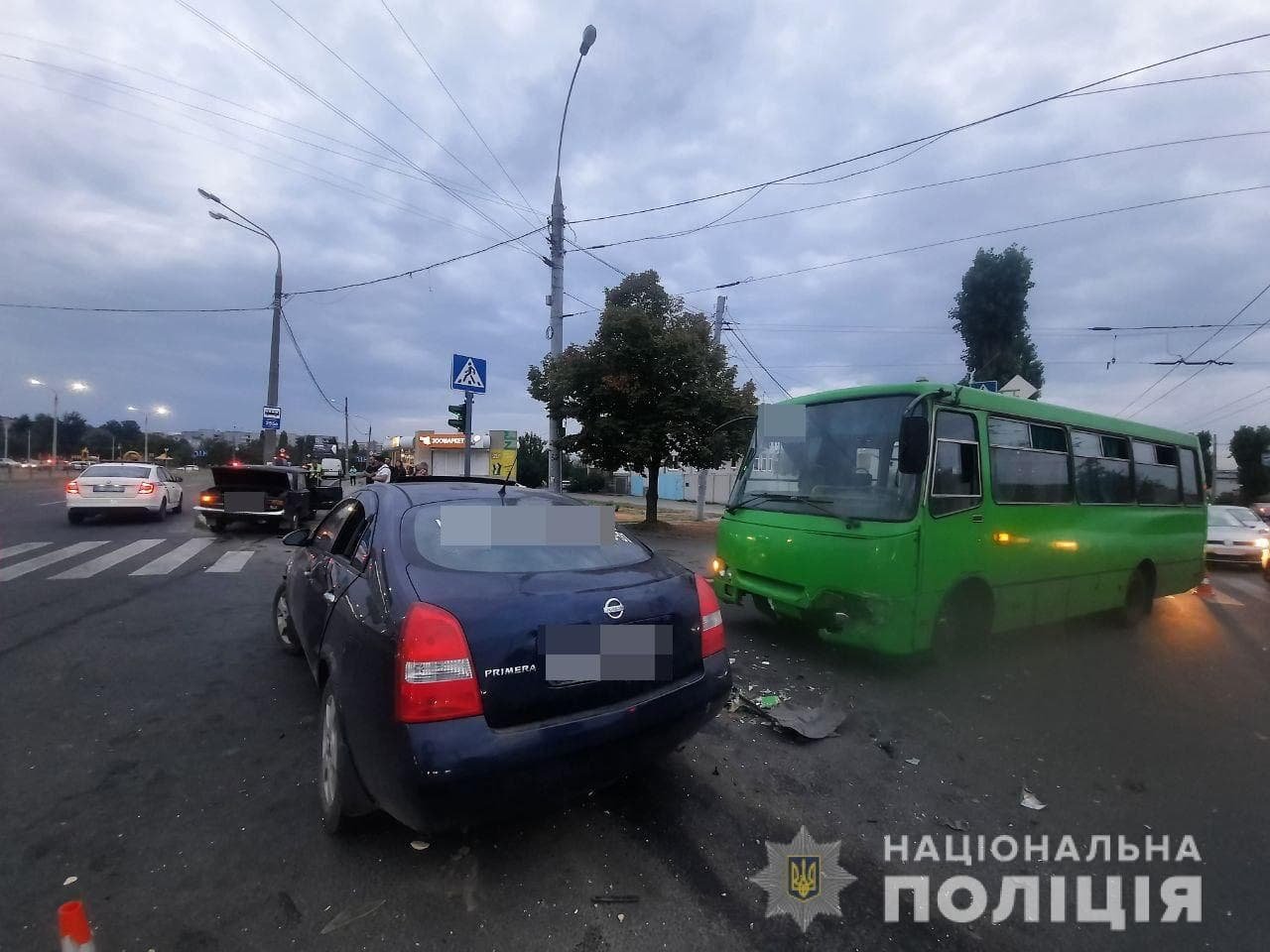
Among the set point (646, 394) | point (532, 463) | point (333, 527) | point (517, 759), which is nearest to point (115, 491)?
point (646, 394)

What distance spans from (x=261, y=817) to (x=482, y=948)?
1.44m

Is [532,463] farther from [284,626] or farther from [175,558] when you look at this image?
[284,626]

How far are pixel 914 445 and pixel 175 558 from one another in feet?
36.0

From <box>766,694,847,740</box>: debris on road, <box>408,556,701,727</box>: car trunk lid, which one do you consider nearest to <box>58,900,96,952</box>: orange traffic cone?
<box>408,556,701,727</box>: car trunk lid

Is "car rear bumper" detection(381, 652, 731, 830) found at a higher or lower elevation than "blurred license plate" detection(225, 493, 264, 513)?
lower

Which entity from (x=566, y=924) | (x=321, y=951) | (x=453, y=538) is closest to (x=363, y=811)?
(x=321, y=951)

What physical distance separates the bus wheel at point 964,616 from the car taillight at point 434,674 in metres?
3.98

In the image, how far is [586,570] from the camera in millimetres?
2975

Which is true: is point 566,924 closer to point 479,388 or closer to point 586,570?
point 586,570

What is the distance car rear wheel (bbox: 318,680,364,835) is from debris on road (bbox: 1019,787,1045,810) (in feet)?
10.8

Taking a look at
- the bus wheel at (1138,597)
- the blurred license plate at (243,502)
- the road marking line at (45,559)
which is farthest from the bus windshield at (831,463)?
the blurred license plate at (243,502)

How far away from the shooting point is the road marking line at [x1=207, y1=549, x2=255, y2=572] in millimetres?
9375
